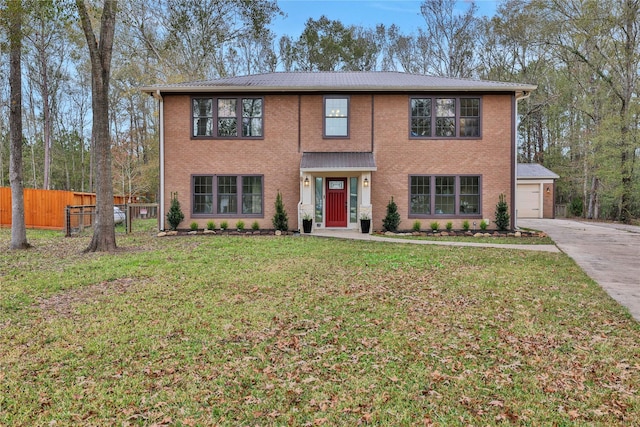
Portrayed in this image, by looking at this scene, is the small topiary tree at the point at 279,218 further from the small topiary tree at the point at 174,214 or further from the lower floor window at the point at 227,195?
the small topiary tree at the point at 174,214

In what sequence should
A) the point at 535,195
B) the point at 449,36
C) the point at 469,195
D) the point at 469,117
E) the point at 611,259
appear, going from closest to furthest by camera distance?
the point at 611,259, the point at 469,117, the point at 469,195, the point at 535,195, the point at 449,36

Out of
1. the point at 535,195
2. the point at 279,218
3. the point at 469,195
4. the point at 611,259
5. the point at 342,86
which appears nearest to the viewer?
the point at 611,259

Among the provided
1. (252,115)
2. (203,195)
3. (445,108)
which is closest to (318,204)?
(252,115)

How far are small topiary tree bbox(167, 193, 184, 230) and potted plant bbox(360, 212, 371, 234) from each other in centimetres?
679

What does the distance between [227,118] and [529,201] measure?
19.5 metres

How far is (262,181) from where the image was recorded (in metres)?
14.9

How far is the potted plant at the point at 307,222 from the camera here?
14.2 m

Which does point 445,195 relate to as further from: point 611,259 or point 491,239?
point 611,259

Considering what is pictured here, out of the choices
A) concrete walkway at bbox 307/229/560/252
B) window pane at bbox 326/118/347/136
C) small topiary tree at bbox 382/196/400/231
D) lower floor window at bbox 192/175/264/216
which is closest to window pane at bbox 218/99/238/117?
lower floor window at bbox 192/175/264/216

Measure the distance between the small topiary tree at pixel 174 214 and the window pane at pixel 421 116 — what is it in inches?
367

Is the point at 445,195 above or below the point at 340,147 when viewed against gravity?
below

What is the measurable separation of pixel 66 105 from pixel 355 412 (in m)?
36.3

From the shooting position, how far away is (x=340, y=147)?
49.1 ft

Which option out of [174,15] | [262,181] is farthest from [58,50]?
[262,181]
